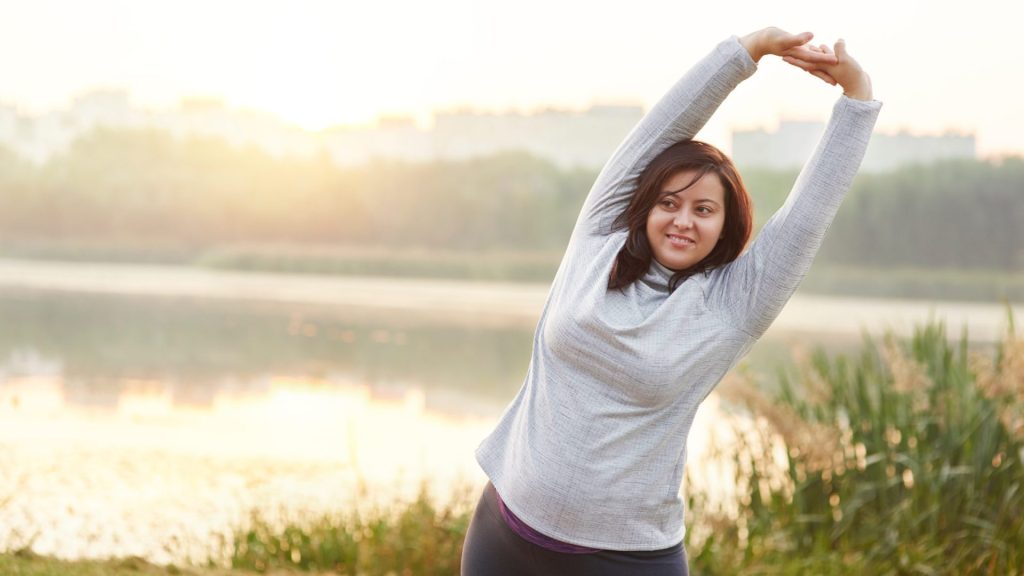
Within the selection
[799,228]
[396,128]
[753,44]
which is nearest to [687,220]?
[799,228]

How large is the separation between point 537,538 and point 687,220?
0.49 meters

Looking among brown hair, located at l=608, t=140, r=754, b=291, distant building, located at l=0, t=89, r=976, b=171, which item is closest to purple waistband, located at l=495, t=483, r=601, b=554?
brown hair, located at l=608, t=140, r=754, b=291

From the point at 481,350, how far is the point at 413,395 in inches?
141

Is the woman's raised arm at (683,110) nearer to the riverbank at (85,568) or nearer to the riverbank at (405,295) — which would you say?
the riverbank at (85,568)

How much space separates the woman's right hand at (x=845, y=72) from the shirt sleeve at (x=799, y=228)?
0.02 meters

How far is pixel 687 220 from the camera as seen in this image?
1552 mm

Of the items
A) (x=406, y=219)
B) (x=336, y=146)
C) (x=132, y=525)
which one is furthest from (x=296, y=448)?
(x=336, y=146)

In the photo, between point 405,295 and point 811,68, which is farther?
point 405,295

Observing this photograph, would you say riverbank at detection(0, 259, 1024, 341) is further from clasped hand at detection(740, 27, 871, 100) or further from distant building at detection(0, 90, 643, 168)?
distant building at detection(0, 90, 643, 168)

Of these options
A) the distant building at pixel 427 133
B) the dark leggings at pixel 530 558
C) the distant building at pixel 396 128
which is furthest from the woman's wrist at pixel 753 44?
the distant building at pixel 396 128

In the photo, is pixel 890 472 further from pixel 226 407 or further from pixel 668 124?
pixel 226 407

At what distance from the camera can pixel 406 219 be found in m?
36.4

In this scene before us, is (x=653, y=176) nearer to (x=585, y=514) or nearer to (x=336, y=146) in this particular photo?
(x=585, y=514)

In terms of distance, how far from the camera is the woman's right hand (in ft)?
5.00
